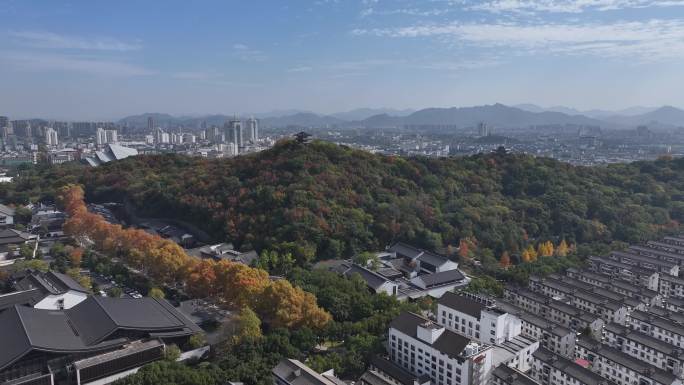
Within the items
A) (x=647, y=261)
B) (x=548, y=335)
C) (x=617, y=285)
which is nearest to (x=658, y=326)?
(x=617, y=285)

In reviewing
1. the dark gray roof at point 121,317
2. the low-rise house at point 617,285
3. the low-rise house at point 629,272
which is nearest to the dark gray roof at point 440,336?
the dark gray roof at point 121,317

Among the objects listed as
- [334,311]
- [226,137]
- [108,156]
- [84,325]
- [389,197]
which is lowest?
[334,311]

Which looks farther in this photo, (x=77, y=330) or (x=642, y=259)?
(x=642, y=259)

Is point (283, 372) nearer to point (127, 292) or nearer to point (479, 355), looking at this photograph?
point (479, 355)

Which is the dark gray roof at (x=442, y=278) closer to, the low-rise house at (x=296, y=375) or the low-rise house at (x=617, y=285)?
the low-rise house at (x=617, y=285)

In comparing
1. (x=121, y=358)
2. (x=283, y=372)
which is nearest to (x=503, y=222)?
(x=283, y=372)

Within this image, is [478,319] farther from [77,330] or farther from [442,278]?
[77,330]

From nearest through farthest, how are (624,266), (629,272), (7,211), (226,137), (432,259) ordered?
(629,272)
(624,266)
(432,259)
(7,211)
(226,137)
